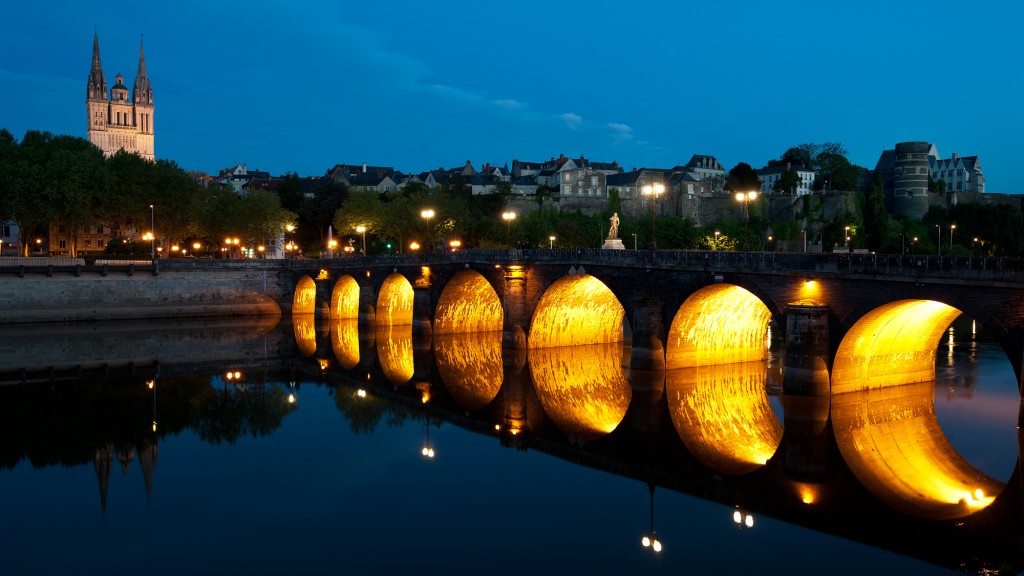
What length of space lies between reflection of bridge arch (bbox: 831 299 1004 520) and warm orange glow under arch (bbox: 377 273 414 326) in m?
34.6

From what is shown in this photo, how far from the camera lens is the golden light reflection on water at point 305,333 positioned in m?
49.6

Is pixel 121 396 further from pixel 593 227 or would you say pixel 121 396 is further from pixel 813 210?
pixel 813 210

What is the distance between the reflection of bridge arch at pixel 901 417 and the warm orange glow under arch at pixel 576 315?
583 inches

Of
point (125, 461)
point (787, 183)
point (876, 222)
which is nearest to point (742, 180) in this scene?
point (787, 183)

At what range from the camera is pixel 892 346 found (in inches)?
1221

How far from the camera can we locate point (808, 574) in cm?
1583

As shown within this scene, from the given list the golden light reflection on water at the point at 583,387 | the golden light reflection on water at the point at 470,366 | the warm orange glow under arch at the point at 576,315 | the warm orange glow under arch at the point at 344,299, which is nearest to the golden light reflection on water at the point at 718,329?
A: the golden light reflection on water at the point at 583,387

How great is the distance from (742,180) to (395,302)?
6991 cm

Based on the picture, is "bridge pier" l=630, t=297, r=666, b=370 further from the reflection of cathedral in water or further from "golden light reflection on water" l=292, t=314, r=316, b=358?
"golden light reflection on water" l=292, t=314, r=316, b=358

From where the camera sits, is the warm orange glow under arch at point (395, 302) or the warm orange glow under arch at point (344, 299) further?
the warm orange glow under arch at point (344, 299)

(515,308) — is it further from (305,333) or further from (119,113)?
(119,113)

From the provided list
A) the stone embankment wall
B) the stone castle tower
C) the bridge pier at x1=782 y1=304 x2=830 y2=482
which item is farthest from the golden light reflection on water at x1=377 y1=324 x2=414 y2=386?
the stone castle tower

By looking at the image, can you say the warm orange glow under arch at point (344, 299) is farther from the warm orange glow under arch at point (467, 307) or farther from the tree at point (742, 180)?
the tree at point (742, 180)

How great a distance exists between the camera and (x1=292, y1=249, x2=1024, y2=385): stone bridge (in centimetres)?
2511
